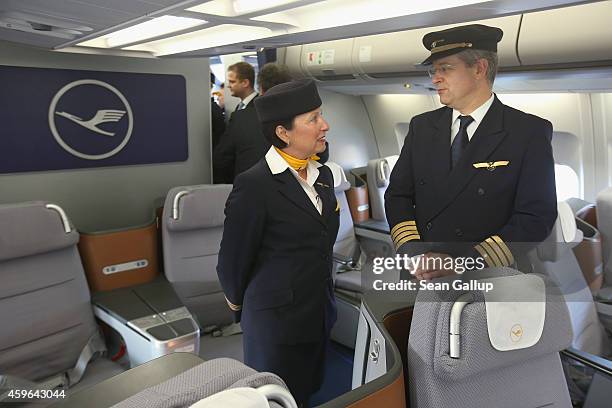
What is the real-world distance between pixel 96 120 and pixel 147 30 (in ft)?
3.13

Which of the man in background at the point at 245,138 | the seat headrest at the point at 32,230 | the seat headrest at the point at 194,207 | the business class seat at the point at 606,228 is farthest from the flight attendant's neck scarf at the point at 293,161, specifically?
the business class seat at the point at 606,228

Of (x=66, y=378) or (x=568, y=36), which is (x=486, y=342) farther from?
(x=66, y=378)

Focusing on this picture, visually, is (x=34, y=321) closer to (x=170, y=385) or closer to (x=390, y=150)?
(x=170, y=385)

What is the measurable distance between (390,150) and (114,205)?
3.14m

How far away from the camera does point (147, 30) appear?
7.18ft

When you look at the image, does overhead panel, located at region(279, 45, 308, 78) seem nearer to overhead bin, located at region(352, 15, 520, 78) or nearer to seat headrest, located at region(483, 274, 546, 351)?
overhead bin, located at region(352, 15, 520, 78)

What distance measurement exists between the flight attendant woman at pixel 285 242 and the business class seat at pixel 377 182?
272cm

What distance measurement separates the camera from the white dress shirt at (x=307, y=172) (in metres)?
1.73

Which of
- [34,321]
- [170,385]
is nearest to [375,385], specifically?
[170,385]

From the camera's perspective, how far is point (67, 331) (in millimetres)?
2436

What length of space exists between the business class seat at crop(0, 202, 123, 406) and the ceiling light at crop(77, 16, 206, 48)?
2.92 ft

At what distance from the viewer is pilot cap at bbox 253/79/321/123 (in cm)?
168

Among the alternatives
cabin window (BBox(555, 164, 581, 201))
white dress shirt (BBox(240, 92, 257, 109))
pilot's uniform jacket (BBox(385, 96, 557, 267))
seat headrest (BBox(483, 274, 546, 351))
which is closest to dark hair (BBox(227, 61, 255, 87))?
white dress shirt (BBox(240, 92, 257, 109))

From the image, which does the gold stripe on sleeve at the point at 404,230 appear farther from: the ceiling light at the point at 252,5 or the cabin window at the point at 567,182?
the cabin window at the point at 567,182
